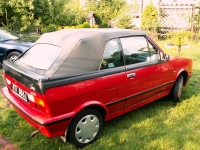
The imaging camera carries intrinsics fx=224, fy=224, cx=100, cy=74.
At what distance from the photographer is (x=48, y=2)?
15758mm

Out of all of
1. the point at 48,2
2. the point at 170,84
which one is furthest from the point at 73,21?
the point at 170,84

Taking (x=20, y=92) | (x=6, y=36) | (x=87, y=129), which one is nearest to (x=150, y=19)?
(x=6, y=36)

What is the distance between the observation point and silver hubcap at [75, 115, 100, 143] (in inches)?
123

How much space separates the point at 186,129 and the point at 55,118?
2.23 meters

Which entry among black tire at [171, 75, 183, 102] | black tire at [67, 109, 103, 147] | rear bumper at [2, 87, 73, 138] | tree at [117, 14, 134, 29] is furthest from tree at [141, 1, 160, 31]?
rear bumper at [2, 87, 73, 138]

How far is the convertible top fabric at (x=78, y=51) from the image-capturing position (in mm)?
2936

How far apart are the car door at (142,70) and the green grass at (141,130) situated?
1.31ft

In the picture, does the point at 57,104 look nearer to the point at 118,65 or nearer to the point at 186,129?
the point at 118,65

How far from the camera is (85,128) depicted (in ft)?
10.5

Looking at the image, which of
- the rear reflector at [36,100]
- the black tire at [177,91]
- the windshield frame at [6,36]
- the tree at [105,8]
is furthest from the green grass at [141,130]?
the tree at [105,8]

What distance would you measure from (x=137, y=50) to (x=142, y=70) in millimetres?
399

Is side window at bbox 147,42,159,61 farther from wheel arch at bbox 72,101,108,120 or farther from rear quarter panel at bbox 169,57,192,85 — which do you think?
wheel arch at bbox 72,101,108,120

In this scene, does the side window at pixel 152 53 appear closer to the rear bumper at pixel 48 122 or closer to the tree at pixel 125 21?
the rear bumper at pixel 48 122

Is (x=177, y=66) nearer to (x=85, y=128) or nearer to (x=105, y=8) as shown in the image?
(x=85, y=128)
